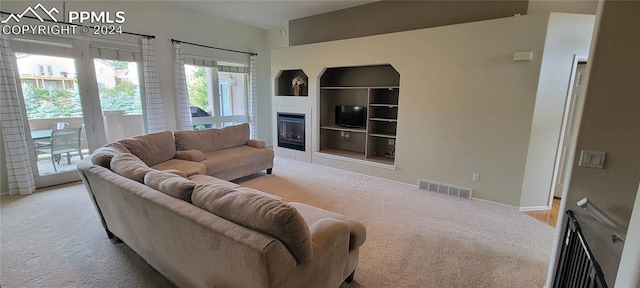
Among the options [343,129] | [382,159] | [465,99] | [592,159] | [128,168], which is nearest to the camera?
[592,159]

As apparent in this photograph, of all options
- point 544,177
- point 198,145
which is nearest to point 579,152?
point 544,177

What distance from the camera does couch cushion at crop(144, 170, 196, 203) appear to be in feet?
5.55

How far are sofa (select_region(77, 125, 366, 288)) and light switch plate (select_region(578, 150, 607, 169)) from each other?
151cm

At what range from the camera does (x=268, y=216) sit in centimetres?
130

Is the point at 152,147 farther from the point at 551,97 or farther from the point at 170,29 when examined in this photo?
the point at 551,97

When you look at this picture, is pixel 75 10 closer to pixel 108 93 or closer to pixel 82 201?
pixel 108 93

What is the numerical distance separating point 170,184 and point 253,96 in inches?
200

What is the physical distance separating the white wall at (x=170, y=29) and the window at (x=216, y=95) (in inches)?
18.4

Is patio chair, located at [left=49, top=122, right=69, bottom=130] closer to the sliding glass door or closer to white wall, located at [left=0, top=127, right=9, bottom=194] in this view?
the sliding glass door

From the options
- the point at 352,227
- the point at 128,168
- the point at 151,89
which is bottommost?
the point at 352,227

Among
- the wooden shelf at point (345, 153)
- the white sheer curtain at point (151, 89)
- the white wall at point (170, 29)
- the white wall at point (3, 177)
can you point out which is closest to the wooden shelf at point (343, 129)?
the wooden shelf at point (345, 153)

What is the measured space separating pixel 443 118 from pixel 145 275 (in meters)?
3.92

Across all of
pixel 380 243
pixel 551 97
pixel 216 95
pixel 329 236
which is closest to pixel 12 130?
pixel 216 95

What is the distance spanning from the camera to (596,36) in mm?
1587
